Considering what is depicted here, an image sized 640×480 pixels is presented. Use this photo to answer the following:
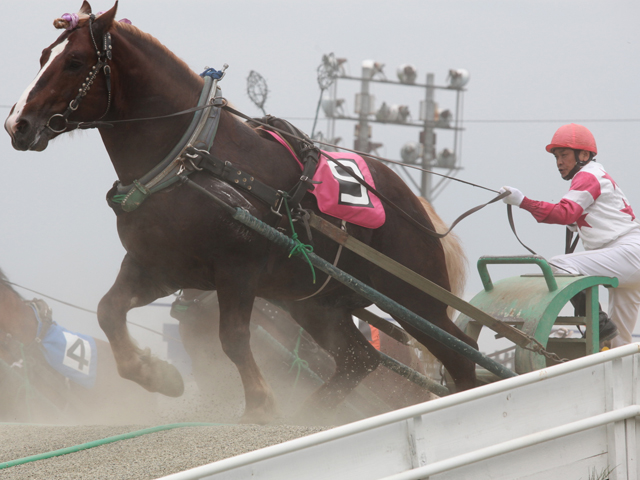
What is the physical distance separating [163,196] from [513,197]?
1985 millimetres

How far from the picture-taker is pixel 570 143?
4.38 meters

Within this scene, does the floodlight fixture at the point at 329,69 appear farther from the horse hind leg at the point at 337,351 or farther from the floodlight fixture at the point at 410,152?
the horse hind leg at the point at 337,351

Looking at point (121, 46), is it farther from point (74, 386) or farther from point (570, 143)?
point (74, 386)

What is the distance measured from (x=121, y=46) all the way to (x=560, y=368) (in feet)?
7.49

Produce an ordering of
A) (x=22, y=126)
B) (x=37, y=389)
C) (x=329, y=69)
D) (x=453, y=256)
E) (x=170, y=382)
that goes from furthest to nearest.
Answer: (x=329, y=69)
(x=37, y=389)
(x=453, y=256)
(x=170, y=382)
(x=22, y=126)

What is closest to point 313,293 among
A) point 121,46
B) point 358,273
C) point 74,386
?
point 358,273

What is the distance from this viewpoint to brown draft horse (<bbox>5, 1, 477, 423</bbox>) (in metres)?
3.03

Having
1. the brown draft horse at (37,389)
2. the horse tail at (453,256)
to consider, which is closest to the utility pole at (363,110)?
the brown draft horse at (37,389)

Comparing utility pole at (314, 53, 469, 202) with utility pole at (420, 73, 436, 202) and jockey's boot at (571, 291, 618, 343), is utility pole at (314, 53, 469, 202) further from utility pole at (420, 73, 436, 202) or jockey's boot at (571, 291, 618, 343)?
jockey's boot at (571, 291, 618, 343)

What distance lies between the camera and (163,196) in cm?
322

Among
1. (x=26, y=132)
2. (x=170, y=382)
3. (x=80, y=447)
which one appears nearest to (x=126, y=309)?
(x=170, y=382)

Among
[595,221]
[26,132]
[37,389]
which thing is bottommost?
[37,389]

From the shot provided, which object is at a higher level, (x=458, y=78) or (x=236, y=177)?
(x=458, y=78)

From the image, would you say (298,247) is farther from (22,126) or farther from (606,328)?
(606,328)
